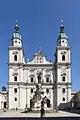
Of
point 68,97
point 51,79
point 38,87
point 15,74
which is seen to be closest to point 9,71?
point 15,74

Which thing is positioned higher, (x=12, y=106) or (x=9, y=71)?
(x=9, y=71)

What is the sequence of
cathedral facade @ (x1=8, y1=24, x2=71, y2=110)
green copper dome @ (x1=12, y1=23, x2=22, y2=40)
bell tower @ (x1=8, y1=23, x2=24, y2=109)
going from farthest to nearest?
1. green copper dome @ (x1=12, y1=23, x2=22, y2=40)
2. cathedral facade @ (x1=8, y1=24, x2=71, y2=110)
3. bell tower @ (x1=8, y1=23, x2=24, y2=109)

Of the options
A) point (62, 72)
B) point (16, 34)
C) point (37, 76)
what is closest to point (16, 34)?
point (16, 34)

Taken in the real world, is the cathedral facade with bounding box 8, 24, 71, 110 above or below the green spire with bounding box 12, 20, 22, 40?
below

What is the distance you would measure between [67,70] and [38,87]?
30.4 meters

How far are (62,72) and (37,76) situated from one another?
24.9 ft

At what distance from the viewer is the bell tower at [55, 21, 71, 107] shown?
7850 cm

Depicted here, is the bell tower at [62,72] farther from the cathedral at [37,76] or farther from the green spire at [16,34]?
the green spire at [16,34]

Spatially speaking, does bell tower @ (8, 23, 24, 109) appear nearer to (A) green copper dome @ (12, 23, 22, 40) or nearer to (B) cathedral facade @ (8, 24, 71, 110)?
(B) cathedral facade @ (8, 24, 71, 110)

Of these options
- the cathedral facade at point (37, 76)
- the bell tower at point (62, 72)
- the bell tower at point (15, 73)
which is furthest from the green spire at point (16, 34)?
the bell tower at point (62, 72)

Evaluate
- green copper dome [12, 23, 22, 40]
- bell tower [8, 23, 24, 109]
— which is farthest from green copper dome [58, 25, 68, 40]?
green copper dome [12, 23, 22, 40]

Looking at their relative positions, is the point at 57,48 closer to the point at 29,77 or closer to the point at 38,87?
the point at 29,77

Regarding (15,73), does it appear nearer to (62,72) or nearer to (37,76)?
(37,76)

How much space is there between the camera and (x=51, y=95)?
8000 centimetres
